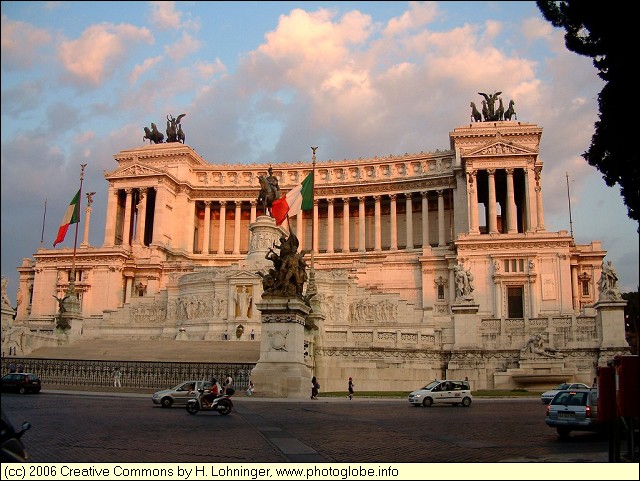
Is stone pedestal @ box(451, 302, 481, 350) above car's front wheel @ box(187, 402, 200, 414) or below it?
above

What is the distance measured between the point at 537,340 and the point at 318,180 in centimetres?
5774

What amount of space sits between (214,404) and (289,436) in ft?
26.0

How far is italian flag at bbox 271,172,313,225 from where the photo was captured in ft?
157

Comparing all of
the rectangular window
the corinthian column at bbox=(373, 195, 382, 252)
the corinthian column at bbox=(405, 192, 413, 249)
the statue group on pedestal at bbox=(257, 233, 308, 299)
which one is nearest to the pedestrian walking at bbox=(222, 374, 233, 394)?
the statue group on pedestal at bbox=(257, 233, 308, 299)

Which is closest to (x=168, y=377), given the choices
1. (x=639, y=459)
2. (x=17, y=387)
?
(x=17, y=387)

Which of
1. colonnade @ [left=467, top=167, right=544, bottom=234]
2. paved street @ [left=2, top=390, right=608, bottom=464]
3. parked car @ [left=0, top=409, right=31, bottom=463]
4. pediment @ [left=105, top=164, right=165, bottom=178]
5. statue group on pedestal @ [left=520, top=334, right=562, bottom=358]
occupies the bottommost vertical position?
paved street @ [left=2, top=390, right=608, bottom=464]

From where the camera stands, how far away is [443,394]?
31891mm

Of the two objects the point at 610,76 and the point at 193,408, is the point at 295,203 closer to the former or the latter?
the point at 193,408

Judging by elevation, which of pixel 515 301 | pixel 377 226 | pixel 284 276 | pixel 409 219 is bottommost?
pixel 284 276

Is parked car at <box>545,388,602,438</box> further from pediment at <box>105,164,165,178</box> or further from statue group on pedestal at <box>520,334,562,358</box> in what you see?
pediment at <box>105,164,165,178</box>

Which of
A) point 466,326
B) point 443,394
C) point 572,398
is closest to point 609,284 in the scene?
point 466,326

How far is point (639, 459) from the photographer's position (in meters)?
10.6

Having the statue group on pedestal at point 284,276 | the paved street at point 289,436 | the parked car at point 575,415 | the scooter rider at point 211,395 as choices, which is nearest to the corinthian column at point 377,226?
the statue group on pedestal at point 284,276

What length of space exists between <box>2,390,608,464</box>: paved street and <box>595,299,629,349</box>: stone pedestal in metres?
19.5
